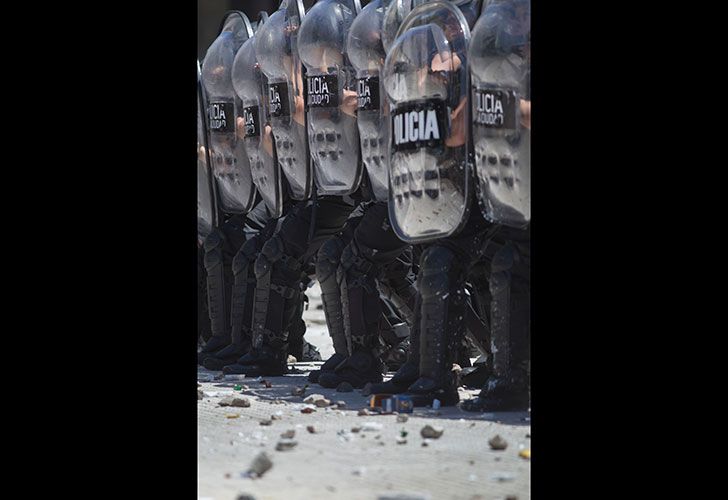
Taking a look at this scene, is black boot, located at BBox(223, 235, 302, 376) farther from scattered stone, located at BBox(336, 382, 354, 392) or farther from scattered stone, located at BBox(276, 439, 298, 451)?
scattered stone, located at BBox(276, 439, 298, 451)

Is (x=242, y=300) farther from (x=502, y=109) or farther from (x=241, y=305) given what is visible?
(x=502, y=109)

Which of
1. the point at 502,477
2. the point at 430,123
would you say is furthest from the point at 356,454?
the point at 430,123

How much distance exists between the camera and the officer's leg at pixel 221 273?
26.2ft

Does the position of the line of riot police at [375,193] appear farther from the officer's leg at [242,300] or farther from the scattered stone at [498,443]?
the scattered stone at [498,443]

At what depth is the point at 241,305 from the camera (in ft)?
25.6

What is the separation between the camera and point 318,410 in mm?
5855

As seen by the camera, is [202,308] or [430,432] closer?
[430,432]

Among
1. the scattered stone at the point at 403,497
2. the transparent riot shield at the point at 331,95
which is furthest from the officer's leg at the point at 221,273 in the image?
the scattered stone at the point at 403,497

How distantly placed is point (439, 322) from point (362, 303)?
106 centimetres

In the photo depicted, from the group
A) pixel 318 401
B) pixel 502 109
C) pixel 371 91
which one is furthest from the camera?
pixel 371 91
